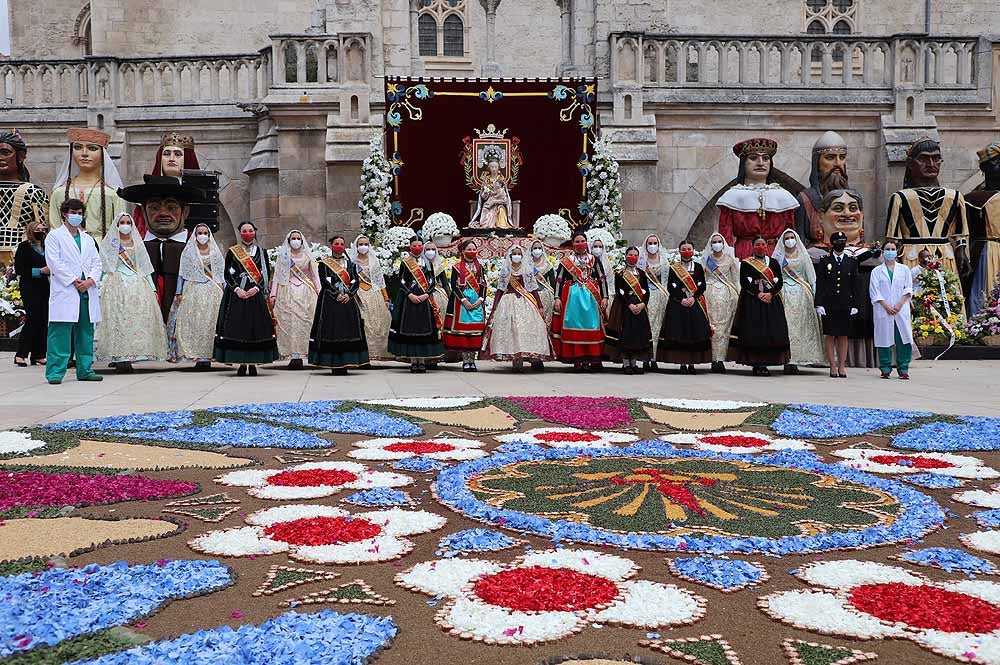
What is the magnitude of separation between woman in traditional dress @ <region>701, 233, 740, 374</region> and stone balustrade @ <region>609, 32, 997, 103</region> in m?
6.69

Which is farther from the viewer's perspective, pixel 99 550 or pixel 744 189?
pixel 744 189

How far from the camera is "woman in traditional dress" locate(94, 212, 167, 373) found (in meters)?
10.8

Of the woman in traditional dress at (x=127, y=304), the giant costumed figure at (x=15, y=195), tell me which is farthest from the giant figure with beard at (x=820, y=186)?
the giant costumed figure at (x=15, y=195)

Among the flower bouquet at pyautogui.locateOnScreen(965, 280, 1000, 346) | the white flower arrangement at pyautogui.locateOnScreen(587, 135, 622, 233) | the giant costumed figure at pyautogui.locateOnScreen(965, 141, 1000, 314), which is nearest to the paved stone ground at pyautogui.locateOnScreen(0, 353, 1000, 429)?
the flower bouquet at pyautogui.locateOnScreen(965, 280, 1000, 346)

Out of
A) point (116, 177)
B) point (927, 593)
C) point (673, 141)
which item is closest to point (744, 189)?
point (673, 141)

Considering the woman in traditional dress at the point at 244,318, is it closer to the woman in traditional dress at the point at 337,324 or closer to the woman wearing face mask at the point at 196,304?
the woman wearing face mask at the point at 196,304

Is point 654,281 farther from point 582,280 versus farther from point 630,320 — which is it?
point 582,280

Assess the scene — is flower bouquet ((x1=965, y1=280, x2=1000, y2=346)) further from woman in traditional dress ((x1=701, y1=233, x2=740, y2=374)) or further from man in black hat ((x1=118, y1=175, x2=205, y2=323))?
man in black hat ((x1=118, y1=175, x2=205, y2=323))

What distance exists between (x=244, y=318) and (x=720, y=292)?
5493 mm

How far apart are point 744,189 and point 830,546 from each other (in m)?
10.3

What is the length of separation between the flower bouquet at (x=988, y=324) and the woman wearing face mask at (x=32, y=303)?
12.5m

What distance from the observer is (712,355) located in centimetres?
1165

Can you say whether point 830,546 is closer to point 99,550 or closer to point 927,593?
point 927,593

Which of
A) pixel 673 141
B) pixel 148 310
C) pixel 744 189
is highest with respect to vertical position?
pixel 673 141
